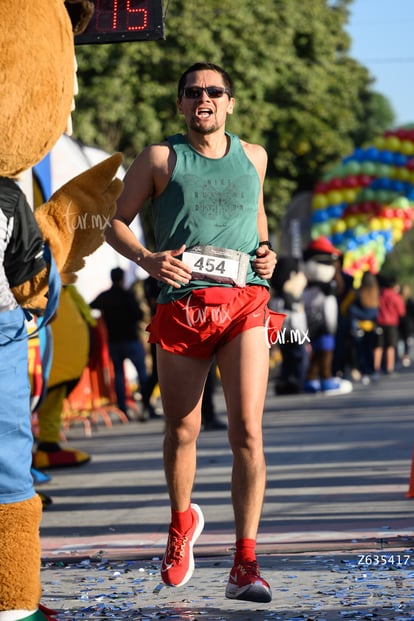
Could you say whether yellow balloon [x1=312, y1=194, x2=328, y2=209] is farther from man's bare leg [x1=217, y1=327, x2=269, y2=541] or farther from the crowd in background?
man's bare leg [x1=217, y1=327, x2=269, y2=541]

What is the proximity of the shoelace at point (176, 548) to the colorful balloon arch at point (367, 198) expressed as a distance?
815 inches

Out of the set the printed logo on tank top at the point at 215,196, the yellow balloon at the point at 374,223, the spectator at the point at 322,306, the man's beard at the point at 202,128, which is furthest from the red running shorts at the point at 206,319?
the yellow balloon at the point at 374,223

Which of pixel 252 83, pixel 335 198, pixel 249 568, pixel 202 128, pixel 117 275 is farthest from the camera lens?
pixel 252 83

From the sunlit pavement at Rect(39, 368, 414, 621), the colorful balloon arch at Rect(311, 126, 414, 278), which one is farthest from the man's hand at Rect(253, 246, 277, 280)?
the colorful balloon arch at Rect(311, 126, 414, 278)

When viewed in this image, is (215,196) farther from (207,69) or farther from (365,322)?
(365,322)

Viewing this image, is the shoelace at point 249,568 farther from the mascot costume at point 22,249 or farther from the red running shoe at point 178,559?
the mascot costume at point 22,249

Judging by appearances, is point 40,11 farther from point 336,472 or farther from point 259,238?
point 336,472

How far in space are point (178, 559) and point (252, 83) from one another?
2924 centimetres

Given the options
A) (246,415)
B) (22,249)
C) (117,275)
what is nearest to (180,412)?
(246,415)

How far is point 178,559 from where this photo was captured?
5430 mm

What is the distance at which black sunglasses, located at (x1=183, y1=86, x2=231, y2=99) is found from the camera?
5.49 m

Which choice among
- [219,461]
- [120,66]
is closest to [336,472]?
[219,461]

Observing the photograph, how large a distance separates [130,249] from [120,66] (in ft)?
83.2

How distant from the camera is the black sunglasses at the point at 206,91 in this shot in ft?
18.0
